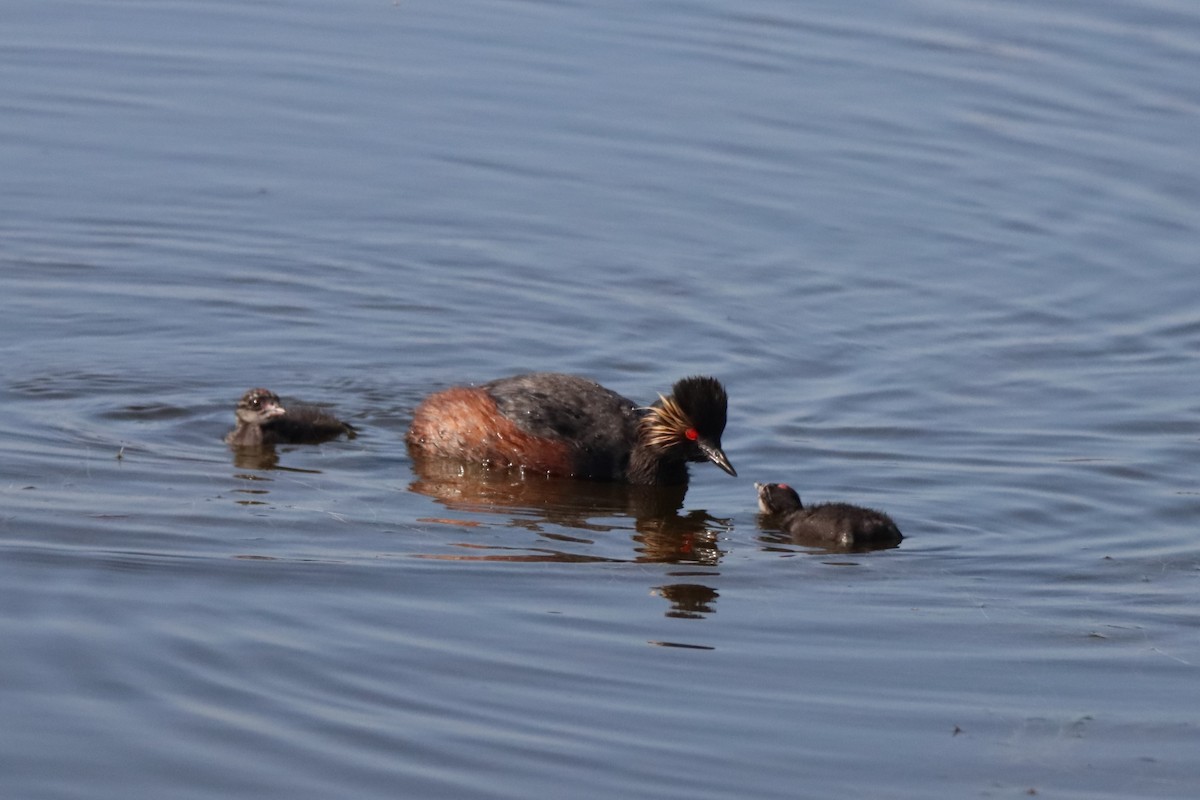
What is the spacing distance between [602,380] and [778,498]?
2.95 metres

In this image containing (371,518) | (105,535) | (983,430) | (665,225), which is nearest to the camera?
(105,535)

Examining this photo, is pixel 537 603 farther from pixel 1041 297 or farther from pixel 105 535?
pixel 1041 297

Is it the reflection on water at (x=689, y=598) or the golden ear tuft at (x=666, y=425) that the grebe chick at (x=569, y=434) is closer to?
the golden ear tuft at (x=666, y=425)

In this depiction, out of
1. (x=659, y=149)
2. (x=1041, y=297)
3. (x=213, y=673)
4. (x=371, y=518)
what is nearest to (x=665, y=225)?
(x=659, y=149)

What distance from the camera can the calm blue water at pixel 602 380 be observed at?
24.8 ft

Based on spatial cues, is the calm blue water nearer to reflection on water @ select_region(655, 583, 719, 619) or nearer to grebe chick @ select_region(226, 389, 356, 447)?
reflection on water @ select_region(655, 583, 719, 619)

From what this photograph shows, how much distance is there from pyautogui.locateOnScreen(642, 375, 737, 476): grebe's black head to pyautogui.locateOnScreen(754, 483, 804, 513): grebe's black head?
0.60 metres

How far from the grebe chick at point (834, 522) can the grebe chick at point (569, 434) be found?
0.92 m

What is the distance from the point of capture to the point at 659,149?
18125 mm

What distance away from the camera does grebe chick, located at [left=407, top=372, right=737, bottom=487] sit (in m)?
12.0

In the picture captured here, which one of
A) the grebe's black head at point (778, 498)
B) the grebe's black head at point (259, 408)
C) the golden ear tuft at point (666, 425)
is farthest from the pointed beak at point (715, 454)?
the grebe's black head at point (259, 408)

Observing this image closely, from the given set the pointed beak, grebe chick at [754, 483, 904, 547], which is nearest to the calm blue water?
grebe chick at [754, 483, 904, 547]

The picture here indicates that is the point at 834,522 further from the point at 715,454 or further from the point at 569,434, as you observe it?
the point at 569,434

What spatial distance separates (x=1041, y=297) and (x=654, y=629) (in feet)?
24.3
